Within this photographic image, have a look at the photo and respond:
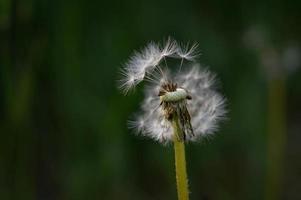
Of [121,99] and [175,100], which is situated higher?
[121,99]

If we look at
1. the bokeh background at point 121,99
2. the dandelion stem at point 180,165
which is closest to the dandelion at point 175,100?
the dandelion stem at point 180,165

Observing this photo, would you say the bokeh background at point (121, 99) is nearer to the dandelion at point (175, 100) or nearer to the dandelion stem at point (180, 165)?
the dandelion at point (175, 100)

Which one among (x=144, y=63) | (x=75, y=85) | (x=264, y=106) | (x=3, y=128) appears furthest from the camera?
(x=264, y=106)

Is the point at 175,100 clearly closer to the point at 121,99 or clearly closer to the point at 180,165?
the point at 180,165

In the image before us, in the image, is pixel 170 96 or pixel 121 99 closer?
pixel 170 96

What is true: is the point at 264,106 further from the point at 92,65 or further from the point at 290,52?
the point at 92,65

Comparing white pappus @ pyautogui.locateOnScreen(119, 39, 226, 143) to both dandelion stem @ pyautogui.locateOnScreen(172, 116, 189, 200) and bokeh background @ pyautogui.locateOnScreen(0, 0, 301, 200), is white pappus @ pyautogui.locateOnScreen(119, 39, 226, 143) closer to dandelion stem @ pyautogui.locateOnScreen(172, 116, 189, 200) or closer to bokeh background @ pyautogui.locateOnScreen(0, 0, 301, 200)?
dandelion stem @ pyautogui.locateOnScreen(172, 116, 189, 200)

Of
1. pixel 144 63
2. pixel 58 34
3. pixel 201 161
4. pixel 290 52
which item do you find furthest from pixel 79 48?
pixel 144 63

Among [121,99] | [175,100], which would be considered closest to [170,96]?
[175,100]
